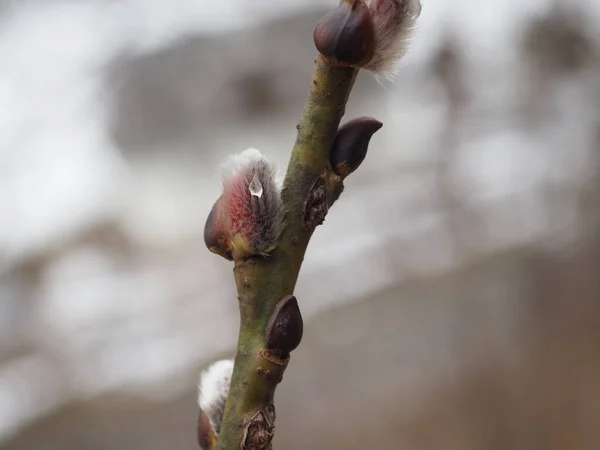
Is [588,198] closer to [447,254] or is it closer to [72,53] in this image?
[447,254]

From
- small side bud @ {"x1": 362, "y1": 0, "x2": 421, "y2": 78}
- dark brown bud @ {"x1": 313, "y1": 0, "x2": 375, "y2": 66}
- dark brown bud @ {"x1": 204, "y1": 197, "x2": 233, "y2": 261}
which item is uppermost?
small side bud @ {"x1": 362, "y1": 0, "x2": 421, "y2": 78}

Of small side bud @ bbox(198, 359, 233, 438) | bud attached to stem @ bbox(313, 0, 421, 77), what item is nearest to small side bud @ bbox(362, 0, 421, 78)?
bud attached to stem @ bbox(313, 0, 421, 77)

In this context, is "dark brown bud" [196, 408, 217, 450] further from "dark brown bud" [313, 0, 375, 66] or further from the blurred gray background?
the blurred gray background

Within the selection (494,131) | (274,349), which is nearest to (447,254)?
(494,131)

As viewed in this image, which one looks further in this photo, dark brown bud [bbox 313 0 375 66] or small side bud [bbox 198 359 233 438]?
small side bud [bbox 198 359 233 438]

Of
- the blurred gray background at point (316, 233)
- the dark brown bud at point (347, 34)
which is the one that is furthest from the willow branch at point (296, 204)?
the blurred gray background at point (316, 233)

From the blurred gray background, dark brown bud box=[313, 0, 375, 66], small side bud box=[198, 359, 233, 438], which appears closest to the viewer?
dark brown bud box=[313, 0, 375, 66]

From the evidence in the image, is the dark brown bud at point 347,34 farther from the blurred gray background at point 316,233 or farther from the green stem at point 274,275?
the blurred gray background at point 316,233

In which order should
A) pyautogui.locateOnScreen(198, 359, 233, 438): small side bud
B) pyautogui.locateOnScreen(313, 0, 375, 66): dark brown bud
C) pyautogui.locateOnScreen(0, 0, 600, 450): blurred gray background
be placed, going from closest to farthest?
pyautogui.locateOnScreen(313, 0, 375, 66): dark brown bud
pyautogui.locateOnScreen(198, 359, 233, 438): small side bud
pyautogui.locateOnScreen(0, 0, 600, 450): blurred gray background
